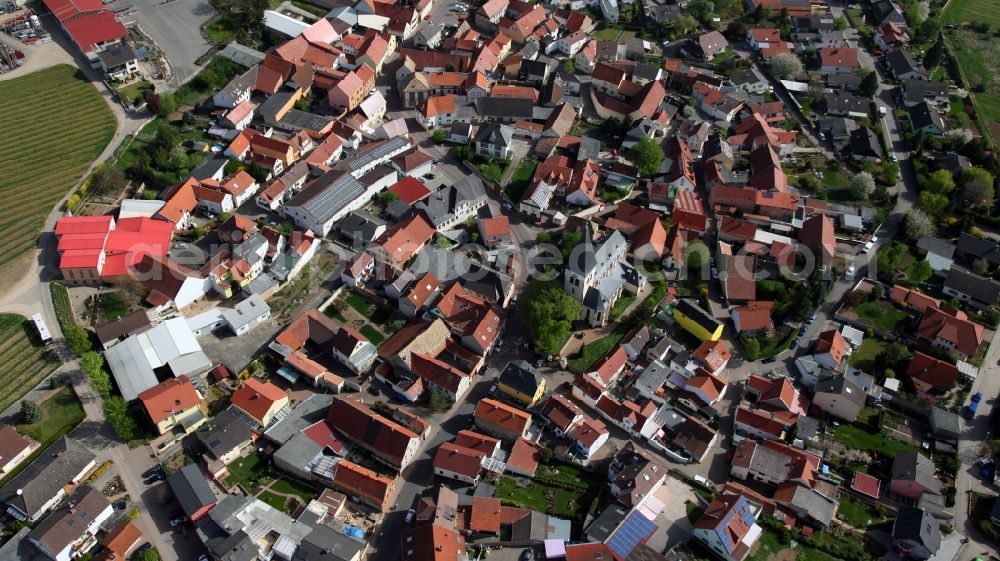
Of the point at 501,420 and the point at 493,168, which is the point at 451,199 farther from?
the point at 501,420

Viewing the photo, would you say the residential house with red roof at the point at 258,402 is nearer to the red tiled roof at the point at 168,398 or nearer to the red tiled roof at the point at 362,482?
the red tiled roof at the point at 168,398

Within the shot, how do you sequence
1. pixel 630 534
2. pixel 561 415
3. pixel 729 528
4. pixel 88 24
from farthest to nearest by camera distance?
pixel 88 24
pixel 561 415
pixel 630 534
pixel 729 528

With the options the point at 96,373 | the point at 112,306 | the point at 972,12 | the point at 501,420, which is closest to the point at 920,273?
the point at 501,420

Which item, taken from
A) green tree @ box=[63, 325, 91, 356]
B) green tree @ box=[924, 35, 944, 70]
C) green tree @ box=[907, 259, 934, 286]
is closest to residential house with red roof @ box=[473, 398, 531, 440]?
green tree @ box=[63, 325, 91, 356]

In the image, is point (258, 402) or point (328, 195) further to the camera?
point (328, 195)

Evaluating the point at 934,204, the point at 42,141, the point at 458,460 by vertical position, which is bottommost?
the point at 934,204

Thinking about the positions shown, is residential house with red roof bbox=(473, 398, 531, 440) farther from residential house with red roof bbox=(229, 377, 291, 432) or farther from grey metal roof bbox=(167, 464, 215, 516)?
grey metal roof bbox=(167, 464, 215, 516)

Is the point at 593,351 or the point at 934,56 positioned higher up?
the point at 593,351

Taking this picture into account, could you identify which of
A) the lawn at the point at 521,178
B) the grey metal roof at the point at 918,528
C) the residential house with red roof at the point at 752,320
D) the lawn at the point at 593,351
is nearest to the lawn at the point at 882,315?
the residential house with red roof at the point at 752,320
